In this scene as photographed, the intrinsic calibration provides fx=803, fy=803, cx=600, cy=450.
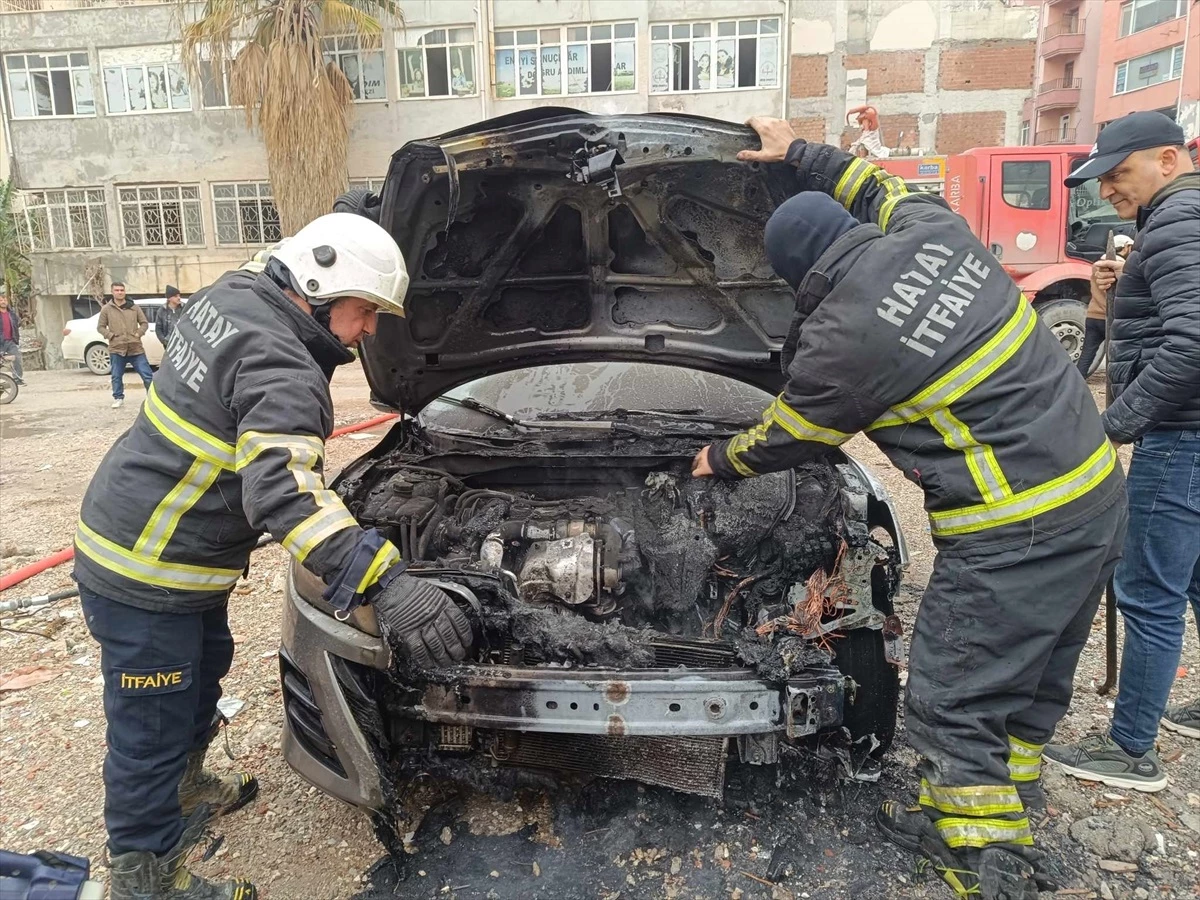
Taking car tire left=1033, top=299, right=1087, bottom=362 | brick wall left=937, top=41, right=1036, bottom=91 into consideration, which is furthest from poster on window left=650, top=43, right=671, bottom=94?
car tire left=1033, top=299, right=1087, bottom=362

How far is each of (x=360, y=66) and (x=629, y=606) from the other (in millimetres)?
19753

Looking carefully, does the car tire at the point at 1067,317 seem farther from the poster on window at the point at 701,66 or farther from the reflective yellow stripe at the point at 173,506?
the poster on window at the point at 701,66

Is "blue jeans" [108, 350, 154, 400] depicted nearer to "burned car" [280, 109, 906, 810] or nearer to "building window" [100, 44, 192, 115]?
"burned car" [280, 109, 906, 810]

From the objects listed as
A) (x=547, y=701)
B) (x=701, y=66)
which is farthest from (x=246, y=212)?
(x=547, y=701)

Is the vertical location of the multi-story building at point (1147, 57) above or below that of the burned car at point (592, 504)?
above

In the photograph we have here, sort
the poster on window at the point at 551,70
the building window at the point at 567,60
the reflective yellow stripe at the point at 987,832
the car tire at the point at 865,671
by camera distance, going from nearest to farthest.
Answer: the reflective yellow stripe at the point at 987,832 → the car tire at the point at 865,671 → the building window at the point at 567,60 → the poster on window at the point at 551,70

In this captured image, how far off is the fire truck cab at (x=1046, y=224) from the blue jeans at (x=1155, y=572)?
7.76 metres

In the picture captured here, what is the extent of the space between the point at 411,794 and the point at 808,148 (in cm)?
255

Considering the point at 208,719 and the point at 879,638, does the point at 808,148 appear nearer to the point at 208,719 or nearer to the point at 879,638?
the point at 879,638

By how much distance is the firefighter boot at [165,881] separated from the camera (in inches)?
82.4

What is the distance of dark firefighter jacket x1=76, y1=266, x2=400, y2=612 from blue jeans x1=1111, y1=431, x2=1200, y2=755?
91.6 inches

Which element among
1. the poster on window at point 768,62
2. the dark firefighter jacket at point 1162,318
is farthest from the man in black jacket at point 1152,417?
the poster on window at point 768,62

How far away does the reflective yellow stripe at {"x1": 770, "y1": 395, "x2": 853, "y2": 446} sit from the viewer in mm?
2168

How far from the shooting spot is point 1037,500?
1983mm
